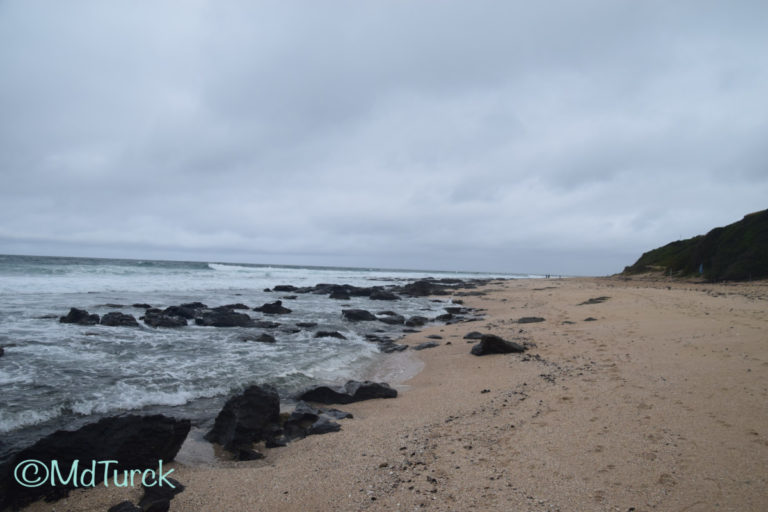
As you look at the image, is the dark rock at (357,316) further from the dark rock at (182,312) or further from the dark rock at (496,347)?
the dark rock at (496,347)

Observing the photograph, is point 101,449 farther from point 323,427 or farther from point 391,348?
point 391,348

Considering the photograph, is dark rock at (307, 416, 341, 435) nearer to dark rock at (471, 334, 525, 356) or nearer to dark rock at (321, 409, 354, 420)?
dark rock at (321, 409, 354, 420)

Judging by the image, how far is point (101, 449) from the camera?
416cm

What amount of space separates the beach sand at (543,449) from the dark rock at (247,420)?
0.46 m

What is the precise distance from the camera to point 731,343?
796 cm

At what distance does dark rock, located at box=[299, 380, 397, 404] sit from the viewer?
7.20 metres

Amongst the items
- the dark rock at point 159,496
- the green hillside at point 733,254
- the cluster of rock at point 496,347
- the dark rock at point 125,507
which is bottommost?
the dark rock at point 159,496

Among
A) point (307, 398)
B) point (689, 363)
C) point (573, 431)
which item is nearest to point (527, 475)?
point (573, 431)

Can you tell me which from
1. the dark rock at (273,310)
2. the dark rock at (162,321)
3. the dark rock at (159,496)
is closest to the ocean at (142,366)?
the dark rock at (162,321)

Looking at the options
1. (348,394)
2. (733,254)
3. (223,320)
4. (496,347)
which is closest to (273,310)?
(223,320)

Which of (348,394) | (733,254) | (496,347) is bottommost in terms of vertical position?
(348,394)

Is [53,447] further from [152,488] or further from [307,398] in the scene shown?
[307,398]

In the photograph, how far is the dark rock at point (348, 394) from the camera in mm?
7199

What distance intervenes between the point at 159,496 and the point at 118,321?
557 inches
